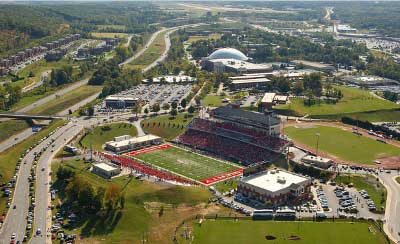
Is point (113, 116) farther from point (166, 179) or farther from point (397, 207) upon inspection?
point (397, 207)

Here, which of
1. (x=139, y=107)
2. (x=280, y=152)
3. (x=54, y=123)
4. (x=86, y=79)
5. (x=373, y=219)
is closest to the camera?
(x=373, y=219)

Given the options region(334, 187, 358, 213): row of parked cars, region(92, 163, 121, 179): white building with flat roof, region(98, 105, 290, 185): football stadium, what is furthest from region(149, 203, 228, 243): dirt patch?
region(334, 187, 358, 213): row of parked cars

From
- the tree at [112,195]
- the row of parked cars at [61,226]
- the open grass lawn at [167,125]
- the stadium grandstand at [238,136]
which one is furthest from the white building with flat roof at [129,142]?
the row of parked cars at [61,226]

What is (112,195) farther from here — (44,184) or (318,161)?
(318,161)

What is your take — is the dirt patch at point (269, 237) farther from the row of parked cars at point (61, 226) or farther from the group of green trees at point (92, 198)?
the row of parked cars at point (61, 226)

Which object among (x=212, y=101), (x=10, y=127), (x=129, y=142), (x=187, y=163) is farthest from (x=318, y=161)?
(x=10, y=127)

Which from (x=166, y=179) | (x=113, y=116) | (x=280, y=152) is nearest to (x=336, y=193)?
(x=280, y=152)

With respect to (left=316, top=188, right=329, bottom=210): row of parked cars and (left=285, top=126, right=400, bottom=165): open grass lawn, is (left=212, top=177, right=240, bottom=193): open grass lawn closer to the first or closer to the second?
(left=316, top=188, right=329, bottom=210): row of parked cars
